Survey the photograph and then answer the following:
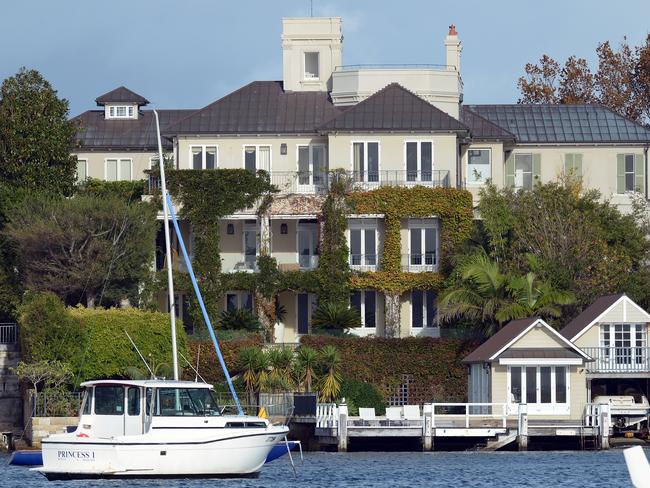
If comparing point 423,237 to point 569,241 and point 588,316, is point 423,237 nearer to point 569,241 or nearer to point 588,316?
point 569,241

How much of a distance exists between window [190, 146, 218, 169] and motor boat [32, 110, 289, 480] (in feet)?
96.9

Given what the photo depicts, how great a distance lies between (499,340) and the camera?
60.8 meters

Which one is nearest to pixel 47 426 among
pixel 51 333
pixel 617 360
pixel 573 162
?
pixel 51 333

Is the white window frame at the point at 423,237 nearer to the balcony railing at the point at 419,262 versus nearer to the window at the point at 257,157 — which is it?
the balcony railing at the point at 419,262

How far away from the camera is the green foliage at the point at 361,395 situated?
2479 inches

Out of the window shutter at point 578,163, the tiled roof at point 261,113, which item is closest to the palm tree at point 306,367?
the tiled roof at point 261,113

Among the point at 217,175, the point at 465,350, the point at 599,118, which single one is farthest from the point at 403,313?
the point at 599,118

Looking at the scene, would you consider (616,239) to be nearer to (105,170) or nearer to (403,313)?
(403,313)

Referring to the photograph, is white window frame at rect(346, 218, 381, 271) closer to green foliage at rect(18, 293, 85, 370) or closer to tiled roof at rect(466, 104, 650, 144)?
tiled roof at rect(466, 104, 650, 144)

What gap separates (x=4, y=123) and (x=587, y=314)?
25708mm

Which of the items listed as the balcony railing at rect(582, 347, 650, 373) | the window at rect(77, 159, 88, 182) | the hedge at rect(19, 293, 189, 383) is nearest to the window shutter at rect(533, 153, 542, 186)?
the balcony railing at rect(582, 347, 650, 373)

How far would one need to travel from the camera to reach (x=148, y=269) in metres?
68.7

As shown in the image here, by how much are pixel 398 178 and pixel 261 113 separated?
7.43 meters

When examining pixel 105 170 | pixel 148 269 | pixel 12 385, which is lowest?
pixel 12 385
